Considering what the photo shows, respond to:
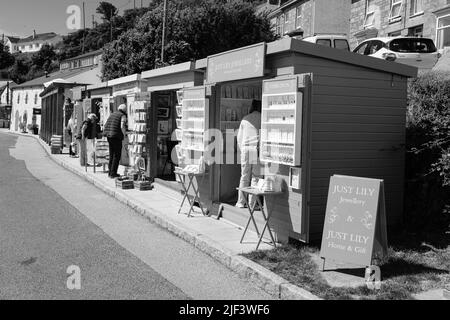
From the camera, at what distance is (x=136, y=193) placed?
1161 cm

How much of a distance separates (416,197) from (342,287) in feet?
10.8

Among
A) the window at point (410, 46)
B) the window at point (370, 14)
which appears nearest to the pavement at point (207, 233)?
the window at point (410, 46)

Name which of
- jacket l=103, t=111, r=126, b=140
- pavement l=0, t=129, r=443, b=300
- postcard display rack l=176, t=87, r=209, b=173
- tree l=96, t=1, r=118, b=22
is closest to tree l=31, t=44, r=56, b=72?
tree l=96, t=1, r=118, b=22

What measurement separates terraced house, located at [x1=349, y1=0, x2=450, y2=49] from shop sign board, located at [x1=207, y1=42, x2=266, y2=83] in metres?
19.2

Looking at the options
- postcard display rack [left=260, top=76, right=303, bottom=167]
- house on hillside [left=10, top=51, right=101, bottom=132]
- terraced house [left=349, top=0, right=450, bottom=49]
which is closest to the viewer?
postcard display rack [left=260, top=76, right=303, bottom=167]

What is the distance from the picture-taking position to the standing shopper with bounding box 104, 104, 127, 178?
1348 cm

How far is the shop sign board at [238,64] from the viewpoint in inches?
290

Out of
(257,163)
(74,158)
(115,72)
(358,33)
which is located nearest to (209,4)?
(115,72)

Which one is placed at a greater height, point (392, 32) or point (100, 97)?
point (392, 32)

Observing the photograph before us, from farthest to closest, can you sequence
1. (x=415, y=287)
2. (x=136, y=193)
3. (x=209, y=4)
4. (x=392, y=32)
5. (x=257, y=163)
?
(x=209, y=4), (x=392, y=32), (x=136, y=193), (x=257, y=163), (x=415, y=287)

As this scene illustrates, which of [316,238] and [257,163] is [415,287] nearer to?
[316,238]

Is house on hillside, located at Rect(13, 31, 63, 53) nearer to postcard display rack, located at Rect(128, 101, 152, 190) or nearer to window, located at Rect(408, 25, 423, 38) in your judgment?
window, located at Rect(408, 25, 423, 38)

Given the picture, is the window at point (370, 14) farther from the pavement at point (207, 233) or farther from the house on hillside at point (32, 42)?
the house on hillside at point (32, 42)

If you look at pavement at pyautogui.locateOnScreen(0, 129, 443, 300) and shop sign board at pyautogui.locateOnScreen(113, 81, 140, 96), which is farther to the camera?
shop sign board at pyautogui.locateOnScreen(113, 81, 140, 96)
